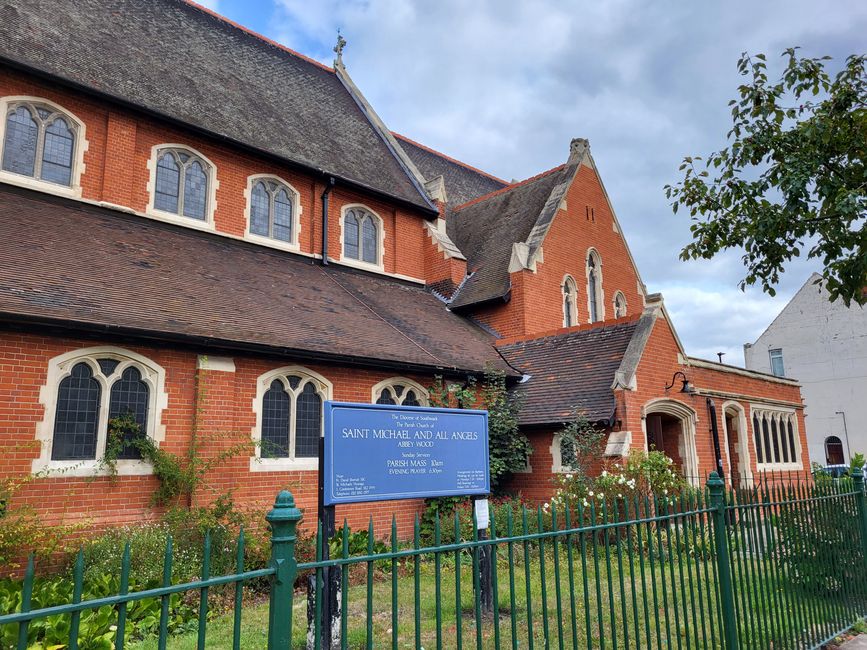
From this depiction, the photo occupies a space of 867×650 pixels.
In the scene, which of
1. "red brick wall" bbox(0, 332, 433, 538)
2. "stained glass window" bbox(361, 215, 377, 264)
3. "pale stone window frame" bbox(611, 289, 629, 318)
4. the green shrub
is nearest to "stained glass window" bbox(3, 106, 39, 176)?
"red brick wall" bbox(0, 332, 433, 538)

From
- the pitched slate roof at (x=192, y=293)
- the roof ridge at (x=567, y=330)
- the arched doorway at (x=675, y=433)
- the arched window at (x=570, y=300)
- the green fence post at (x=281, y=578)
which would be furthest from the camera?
the arched window at (x=570, y=300)

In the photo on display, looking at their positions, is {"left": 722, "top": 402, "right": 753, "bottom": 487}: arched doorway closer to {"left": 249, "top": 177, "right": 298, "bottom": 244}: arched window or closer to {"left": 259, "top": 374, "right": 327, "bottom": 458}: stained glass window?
{"left": 259, "top": 374, "right": 327, "bottom": 458}: stained glass window

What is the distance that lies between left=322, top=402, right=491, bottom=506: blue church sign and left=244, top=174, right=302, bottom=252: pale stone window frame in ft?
33.2

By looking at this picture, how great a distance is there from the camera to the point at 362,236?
17484 mm

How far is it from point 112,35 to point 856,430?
35313mm

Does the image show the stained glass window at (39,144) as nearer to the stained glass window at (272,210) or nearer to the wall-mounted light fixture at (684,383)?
the stained glass window at (272,210)

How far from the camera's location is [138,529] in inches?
348

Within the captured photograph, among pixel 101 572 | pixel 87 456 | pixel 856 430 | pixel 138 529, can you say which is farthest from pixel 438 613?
pixel 856 430

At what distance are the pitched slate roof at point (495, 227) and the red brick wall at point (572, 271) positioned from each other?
0.54m

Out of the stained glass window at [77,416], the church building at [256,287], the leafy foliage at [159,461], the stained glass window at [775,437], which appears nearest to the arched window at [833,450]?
the church building at [256,287]

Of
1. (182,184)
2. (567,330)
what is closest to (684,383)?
(567,330)

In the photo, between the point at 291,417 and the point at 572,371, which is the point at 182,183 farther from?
the point at 572,371

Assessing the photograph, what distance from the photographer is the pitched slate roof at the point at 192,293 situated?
912cm

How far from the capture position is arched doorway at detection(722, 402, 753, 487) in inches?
644
